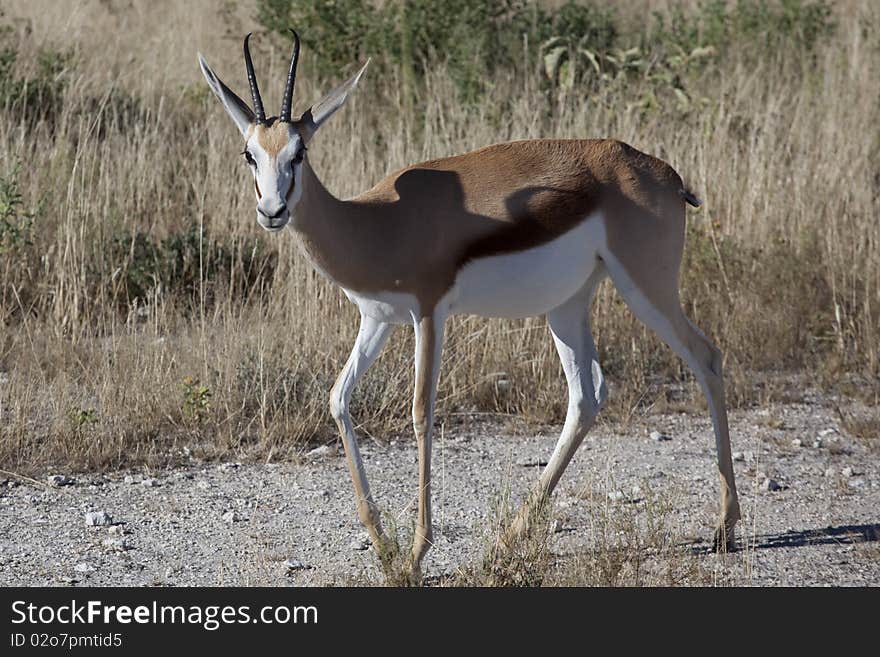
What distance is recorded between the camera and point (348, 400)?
539 centimetres

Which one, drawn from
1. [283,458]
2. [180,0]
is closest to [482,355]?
[283,458]

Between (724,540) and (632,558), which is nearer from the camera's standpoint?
(632,558)

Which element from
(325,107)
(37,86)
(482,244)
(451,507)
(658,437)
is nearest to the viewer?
(325,107)

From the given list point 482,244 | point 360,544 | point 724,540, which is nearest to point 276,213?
point 482,244

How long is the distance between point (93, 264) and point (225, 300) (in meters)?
1.08

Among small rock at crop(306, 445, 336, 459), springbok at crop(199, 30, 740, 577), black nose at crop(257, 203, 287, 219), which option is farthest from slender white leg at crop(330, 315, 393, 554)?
small rock at crop(306, 445, 336, 459)

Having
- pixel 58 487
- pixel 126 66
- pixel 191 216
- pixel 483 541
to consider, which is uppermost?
pixel 126 66

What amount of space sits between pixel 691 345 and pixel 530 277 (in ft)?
2.89

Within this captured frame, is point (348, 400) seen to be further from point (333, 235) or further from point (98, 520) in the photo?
point (98, 520)

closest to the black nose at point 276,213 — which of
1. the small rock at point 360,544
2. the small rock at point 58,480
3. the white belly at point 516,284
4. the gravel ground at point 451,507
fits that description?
the white belly at point 516,284

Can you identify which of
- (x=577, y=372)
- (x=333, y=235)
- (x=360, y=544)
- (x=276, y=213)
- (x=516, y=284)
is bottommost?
(x=360, y=544)

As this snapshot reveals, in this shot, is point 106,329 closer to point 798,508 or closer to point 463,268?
point 463,268

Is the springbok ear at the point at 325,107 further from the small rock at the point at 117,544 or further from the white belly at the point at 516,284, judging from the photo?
the small rock at the point at 117,544

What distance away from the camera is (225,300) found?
27.3 ft
